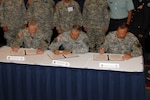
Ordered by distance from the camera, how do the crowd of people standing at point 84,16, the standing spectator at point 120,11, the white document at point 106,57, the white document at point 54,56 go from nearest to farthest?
the white document at point 106,57 → the white document at point 54,56 → the standing spectator at point 120,11 → the crowd of people standing at point 84,16

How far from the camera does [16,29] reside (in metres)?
6.45

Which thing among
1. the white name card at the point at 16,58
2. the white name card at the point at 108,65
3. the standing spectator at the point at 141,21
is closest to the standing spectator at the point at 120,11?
the standing spectator at the point at 141,21

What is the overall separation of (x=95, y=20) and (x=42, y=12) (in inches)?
45.8

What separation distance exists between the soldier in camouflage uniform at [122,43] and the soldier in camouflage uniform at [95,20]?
1161 mm

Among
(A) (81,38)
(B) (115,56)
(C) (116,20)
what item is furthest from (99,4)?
(B) (115,56)

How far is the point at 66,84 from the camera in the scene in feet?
13.8

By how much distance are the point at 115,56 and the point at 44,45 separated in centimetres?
136

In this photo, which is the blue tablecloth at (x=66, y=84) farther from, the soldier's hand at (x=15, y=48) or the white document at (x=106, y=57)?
the soldier's hand at (x=15, y=48)

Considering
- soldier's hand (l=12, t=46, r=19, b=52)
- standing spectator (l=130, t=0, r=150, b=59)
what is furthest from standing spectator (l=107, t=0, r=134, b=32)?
soldier's hand (l=12, t=46, r=19, b=52)

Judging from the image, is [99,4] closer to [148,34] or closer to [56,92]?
[148,34]

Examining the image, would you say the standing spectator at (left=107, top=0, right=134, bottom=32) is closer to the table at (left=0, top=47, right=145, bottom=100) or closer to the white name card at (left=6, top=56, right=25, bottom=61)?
the table at (left=0, top=47, right=145, bottom=100)

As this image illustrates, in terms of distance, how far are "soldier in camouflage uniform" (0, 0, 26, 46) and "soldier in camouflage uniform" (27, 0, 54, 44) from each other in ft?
0.69

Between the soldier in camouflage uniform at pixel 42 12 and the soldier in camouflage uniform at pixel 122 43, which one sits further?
the soldier in camouflage uniform at pixel 42 12

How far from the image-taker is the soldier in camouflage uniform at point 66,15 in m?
6.14
